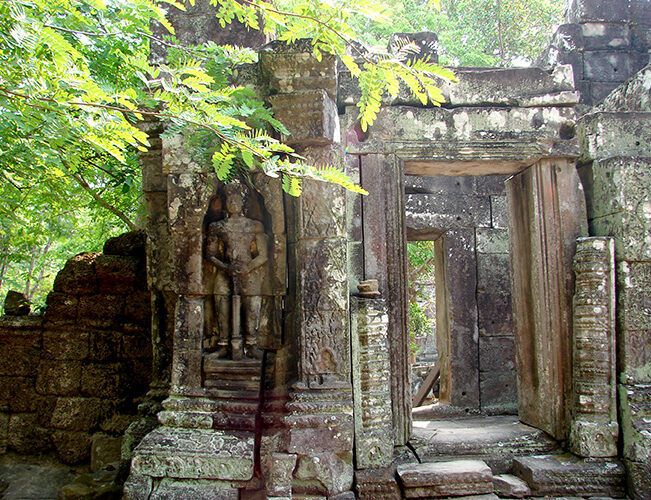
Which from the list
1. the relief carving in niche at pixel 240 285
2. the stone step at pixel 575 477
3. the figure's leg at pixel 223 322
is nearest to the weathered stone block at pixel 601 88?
the stone step at pixel 575 477

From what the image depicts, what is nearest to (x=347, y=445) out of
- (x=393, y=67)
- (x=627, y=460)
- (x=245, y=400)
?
(x=245, y=400)

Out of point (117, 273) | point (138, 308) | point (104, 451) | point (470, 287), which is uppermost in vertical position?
point (117, 273)

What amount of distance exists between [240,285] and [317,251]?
75 centimetres

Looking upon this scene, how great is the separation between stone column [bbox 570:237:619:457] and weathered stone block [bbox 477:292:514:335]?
3.31 m

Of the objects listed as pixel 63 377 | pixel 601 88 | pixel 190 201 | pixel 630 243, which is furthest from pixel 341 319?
pixel 601 88

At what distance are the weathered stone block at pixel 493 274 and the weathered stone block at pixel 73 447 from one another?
5554 mm

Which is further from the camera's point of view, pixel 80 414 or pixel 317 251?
pixel 80 414

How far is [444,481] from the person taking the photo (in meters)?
3.75

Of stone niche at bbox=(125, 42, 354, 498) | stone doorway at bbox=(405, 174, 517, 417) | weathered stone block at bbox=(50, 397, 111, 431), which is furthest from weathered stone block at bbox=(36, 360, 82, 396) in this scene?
stone doorway at bbox=(405, 174, 517, 417)

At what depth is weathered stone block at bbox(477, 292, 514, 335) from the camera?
7504 millimetres

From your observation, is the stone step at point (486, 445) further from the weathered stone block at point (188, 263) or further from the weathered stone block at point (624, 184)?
the weathered stone block at point (188, 263)

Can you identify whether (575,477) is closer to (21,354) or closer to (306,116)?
(306,116)

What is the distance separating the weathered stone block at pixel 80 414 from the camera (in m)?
4.96

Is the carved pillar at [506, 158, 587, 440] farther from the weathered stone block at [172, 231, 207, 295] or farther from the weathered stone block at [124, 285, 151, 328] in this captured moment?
the weathered stone block at [124, 285, 151, 328]
